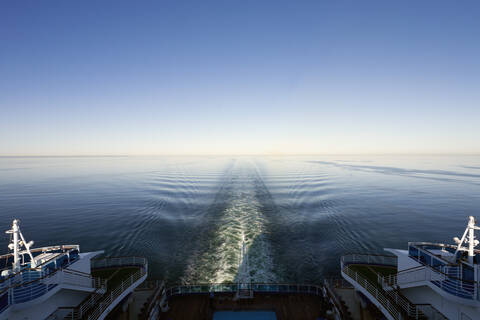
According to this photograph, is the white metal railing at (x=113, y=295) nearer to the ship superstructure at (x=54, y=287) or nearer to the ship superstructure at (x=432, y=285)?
the ship superstructure at (x=54, y=287)

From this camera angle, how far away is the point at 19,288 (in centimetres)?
1247

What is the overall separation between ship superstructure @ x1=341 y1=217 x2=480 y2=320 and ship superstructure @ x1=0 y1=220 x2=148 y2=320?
63.4 feet

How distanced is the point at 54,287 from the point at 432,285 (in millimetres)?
22860

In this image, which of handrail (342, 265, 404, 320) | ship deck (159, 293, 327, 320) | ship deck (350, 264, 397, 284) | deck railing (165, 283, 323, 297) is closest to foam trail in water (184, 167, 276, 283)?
deck railing (165, 283, 323, 297)

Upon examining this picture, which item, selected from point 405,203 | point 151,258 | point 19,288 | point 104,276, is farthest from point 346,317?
point 405,203

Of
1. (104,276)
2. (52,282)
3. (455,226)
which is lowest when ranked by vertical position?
(455,226)

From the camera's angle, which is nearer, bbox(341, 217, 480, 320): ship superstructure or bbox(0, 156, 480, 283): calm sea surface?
bbox(341, 217, 480, 320): ship superstructure

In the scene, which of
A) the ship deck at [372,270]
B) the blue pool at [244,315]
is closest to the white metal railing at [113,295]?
the blue pool at [244,315]

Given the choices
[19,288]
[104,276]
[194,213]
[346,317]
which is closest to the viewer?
[19,288]

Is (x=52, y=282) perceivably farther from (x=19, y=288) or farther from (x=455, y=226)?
(x=455, y=226)

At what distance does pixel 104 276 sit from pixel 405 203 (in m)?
67.7

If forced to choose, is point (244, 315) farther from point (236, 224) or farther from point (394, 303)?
point (236, 224)

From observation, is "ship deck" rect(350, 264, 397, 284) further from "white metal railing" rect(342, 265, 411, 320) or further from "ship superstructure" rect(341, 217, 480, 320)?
"white metal railing" rect(342, 265, 411, 320)

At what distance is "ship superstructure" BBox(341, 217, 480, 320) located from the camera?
12352mm
